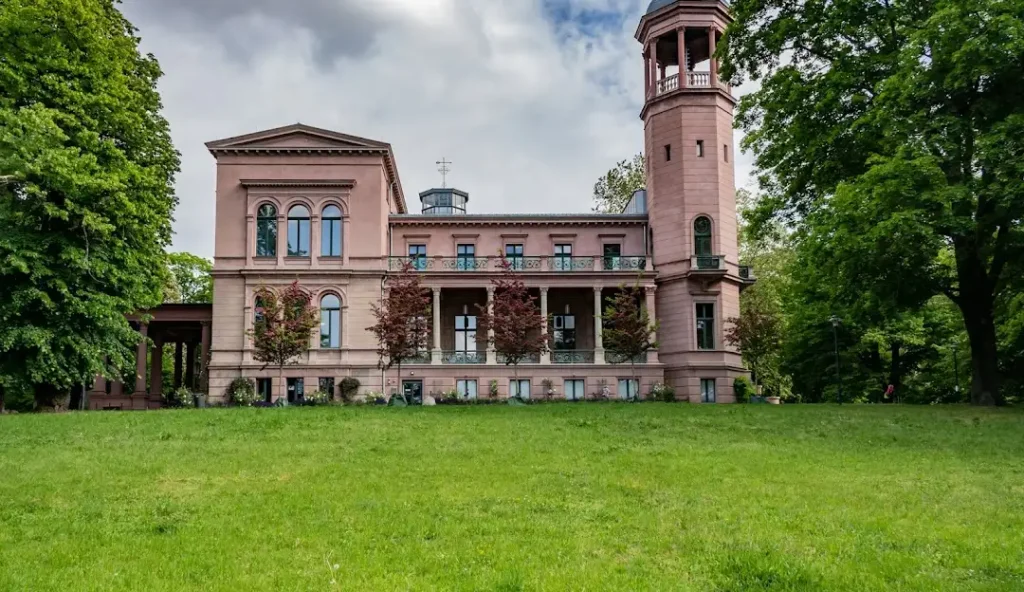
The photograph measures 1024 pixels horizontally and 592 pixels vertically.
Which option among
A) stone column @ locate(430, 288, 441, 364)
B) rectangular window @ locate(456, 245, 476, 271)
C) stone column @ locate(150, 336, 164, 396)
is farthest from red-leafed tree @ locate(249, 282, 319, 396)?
stone column @ locate(150, 336, 164, 396)

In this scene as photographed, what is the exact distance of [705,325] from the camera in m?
37.7

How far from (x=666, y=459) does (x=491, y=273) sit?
2524 cm

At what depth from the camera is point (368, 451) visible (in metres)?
15.1

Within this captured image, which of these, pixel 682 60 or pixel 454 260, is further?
pixel 454 260

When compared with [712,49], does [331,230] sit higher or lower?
lower

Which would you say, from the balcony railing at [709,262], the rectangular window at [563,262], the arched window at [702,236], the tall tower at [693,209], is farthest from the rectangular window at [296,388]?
the arched window at [702,236]

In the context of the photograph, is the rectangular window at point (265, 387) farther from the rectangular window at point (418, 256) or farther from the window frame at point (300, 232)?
the rectangular window at point (418, 256)

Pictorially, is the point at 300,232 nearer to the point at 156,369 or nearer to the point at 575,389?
the point at 156,369

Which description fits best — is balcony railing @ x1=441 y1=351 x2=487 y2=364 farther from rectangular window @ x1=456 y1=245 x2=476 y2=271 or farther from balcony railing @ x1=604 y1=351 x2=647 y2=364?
balcony railing @ x1=604 y1=351 x2=647 y2=364

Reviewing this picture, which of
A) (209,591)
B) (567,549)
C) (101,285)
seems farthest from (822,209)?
(101,285)

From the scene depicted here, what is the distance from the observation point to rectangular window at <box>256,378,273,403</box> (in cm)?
3656

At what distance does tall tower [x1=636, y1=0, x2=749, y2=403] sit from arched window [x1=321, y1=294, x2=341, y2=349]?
50.1 ft

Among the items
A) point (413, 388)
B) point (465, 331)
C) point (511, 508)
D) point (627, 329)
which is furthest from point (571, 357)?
point (511, 508)

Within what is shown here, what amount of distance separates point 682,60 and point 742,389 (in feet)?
51.7
